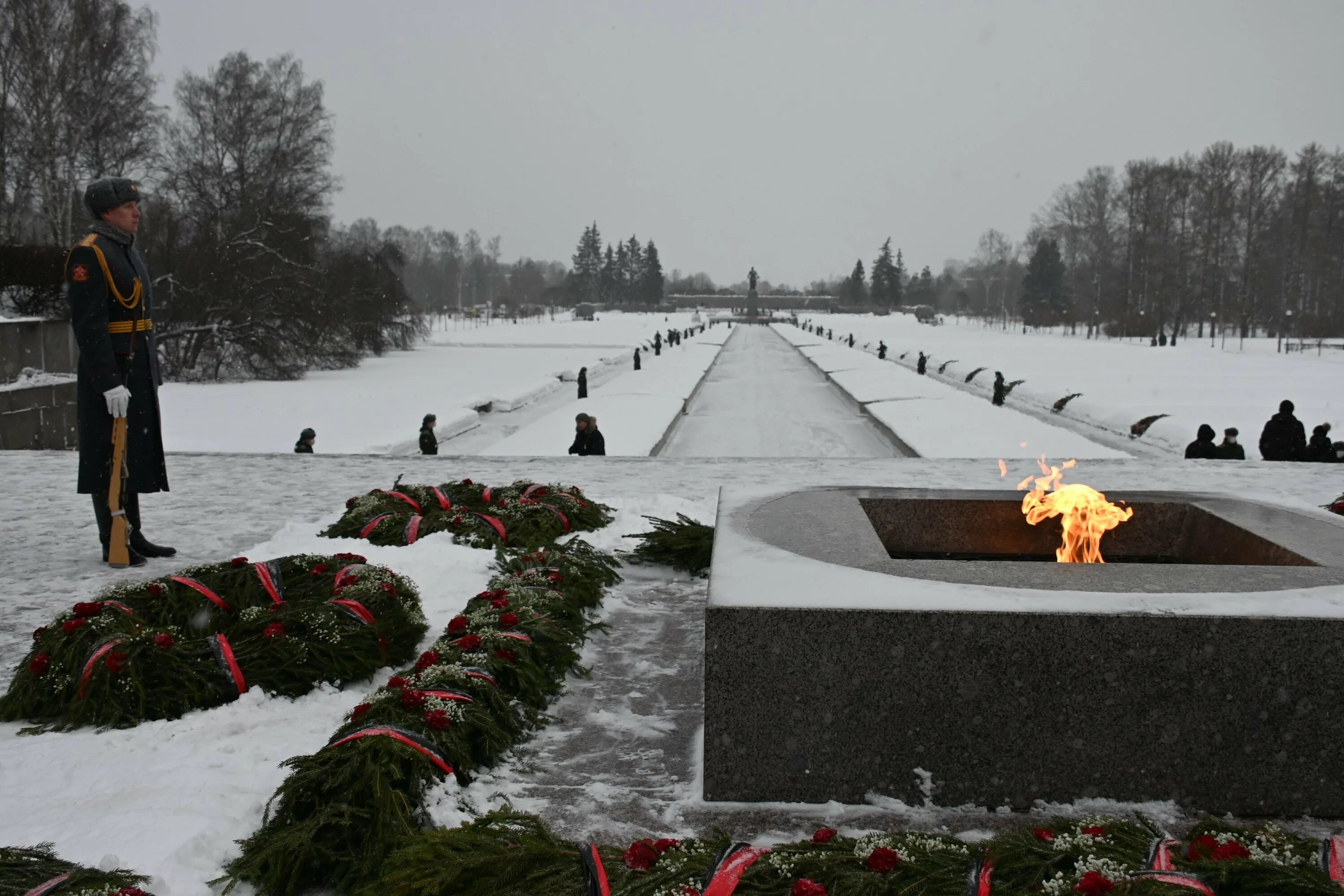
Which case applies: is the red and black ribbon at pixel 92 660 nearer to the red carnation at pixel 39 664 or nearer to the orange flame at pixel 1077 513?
the red carnation at pixel 39 664

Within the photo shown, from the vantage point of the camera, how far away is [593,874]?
2.29 m

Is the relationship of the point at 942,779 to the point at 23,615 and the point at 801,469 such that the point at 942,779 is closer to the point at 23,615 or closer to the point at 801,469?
the point at 23,615

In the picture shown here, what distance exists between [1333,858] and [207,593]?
12.7ft

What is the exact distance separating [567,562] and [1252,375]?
2835 cm

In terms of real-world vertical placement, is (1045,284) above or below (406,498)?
above

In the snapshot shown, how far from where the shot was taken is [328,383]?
26141 mm

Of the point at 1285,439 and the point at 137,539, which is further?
the point at 1285,439

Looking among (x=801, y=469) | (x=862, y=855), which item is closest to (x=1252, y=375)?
(x=801, y=469)

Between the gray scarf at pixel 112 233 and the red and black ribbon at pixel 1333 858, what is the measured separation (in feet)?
17.8

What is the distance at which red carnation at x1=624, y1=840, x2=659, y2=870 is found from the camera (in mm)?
2359

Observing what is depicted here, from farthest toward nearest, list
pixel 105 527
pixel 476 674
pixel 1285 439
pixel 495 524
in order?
pixel 1285 439
pixel 495 524
pixel 105 527
pixel 476 674

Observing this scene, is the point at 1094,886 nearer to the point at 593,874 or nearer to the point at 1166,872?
the point at 1166,872

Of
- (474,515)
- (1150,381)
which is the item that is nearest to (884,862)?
(474,515)

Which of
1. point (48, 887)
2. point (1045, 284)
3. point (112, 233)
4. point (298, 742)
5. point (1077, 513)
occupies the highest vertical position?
point (1045, 284)
